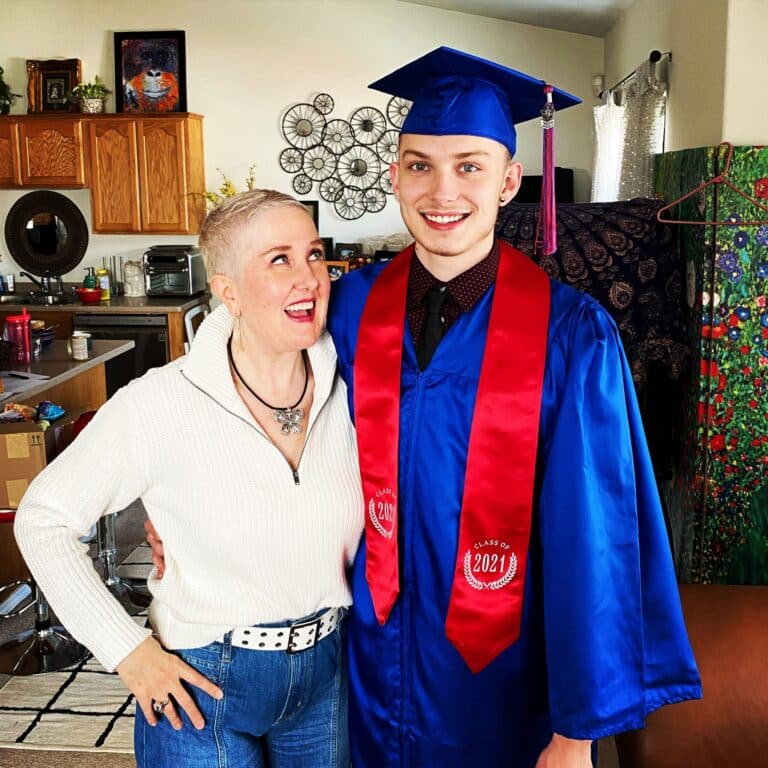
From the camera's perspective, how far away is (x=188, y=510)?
1507mm

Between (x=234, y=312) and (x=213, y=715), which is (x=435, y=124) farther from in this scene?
(x=213, y=715)

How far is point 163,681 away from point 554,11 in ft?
17.8

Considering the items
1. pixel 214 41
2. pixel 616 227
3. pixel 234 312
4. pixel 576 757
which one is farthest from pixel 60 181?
pixel 576 757

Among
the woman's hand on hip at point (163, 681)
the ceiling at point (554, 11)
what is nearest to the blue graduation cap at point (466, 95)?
the woman's hand on hip at point (163, 681)

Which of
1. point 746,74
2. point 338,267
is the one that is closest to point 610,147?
point 746,74

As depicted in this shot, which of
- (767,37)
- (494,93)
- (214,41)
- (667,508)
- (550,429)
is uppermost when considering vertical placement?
(214,41)

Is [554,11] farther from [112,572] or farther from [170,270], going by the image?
[112,572]

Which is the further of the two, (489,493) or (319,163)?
(319,163)

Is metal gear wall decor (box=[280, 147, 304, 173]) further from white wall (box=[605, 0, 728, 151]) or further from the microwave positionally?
white wall (box=[605, 0, 728, 151])

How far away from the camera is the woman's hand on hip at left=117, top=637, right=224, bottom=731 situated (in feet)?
4.86

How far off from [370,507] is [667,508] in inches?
74.5

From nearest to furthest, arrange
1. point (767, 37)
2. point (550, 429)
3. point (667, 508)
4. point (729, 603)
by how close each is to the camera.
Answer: point (550, 429), point (729, 603), point (767, 37), point (667, 508)

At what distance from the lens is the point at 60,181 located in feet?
22.1

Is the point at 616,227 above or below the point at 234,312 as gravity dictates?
above
